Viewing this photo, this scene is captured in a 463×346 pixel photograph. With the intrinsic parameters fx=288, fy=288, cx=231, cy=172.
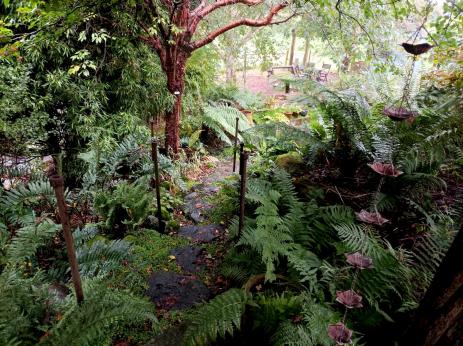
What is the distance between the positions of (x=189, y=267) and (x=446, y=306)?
2.19 m

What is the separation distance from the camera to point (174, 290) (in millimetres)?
2441

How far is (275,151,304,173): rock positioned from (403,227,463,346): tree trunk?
2.54 metres

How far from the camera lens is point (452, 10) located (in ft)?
6.66

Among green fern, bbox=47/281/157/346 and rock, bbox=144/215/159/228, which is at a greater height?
green fern, bbox=47/281/157/346

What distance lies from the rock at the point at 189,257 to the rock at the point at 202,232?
204 mm

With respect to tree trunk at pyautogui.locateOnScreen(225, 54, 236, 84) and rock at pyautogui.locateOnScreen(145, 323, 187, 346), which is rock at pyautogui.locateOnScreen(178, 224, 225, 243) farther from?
tree trunk at pyautogui.locateOnScreen(225, 54, 236, 84)

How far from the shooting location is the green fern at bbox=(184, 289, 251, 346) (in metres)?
1.54

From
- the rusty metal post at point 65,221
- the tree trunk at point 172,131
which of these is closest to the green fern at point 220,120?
the tree trunk at point 172,131

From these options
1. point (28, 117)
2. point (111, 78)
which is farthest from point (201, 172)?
point (28, 117)

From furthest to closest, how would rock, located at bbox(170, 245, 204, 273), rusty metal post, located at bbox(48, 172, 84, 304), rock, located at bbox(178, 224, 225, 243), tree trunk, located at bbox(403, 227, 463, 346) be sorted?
rock, located at bbox(178, 224, 225, 243), rock, located at bbox(170, 245, 204, 273), rusty metal post, located at bbox(48, 172, 84, 304), tree trunk, located at bbox(403, 227, 463, 346)

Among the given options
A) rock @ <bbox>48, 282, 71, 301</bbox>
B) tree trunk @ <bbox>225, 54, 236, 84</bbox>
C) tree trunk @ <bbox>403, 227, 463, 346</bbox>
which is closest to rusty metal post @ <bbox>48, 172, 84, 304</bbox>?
rock @ <bbox>48, 282, 71, 301</bbox>

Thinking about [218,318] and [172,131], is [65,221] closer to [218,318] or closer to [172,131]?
[218,318]

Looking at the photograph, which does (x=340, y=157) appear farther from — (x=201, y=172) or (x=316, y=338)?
(x=201, y=172)

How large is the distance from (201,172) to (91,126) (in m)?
2.11
